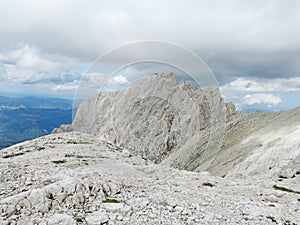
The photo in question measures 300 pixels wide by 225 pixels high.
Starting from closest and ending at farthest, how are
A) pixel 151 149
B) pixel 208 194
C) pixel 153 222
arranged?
pixel 153 222 < pixel 208 194 < pixel 151 149

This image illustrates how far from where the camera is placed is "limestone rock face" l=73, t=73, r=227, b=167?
102 meters

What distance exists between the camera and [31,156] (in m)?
36.8

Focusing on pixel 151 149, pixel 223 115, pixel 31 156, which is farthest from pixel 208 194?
pixel 223 115

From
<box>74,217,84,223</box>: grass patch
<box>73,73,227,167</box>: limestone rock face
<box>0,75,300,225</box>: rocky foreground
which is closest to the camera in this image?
<box>74,217,84,223</box>: grass patch

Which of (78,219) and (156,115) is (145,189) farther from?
(156,115)

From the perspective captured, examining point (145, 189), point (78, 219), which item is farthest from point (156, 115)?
point (78, 219)

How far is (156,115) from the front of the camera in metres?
119

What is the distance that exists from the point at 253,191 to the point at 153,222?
12462 millimetres

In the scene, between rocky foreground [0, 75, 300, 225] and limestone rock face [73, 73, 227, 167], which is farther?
limestone rock face [73, 73, 227, 167]

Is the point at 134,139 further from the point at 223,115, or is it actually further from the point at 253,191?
the point at 253,191

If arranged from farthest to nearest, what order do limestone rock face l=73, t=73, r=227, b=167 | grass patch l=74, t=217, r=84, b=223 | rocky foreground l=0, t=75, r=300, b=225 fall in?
limestone rock face l=73, t=73, r=227, b=167 → rocky foreground l=0, t=75, r=300, b=225 → grass patch l=74, t=217, r=84, b=223

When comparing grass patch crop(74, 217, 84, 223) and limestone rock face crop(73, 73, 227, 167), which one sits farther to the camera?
limestone rock face crop(73, 73, 227, 167)

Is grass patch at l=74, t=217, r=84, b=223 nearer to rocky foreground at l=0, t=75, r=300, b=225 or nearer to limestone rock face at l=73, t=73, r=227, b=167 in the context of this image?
rocky foreground at l=0, t=75, r=300, b=225

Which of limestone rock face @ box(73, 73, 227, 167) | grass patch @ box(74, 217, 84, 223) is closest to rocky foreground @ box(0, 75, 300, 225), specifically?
grass patch @ box(74, 217, 84, 223)
